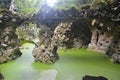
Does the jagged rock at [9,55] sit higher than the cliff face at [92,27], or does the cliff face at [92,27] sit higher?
the cliff face at [92,27]

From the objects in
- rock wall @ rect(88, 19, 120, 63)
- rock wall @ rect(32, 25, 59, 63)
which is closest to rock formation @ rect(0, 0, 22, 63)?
rock wall @ rect(32, 25, 59, 63)

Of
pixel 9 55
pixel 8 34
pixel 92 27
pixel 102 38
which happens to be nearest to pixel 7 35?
pixel 8 34

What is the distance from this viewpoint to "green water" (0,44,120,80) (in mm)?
16328

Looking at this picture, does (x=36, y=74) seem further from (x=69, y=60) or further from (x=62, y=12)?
(x=62, y=12)

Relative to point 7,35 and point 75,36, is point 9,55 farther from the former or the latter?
point 75,36

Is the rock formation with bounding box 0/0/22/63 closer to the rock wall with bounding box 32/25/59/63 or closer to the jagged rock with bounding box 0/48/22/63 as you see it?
the jagged rock with bounding box 0/48/22/63

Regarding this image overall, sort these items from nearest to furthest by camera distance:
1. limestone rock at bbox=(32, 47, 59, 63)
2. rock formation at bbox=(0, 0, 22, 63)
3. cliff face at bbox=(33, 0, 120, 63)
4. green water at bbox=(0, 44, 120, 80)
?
1. green water at bbox=(0, 44, 120, 80)
2. cliff face at bbox=(33, 0, 120, 63)
3. limestone rock at bbox=(32, 47, 59, 63)
4. rock formation at bbox=(0, 0, 22, 63)

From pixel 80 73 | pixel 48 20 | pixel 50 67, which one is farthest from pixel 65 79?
pixel 48 20

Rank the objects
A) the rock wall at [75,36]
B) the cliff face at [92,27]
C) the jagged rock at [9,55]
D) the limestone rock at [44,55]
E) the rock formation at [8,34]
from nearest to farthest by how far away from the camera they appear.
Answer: the cliff face at [92,27]
the limestone rock at [44,55]
the jagged rock at [9,55]
the rock formation at [8,34]
the rock wall at [75,36]

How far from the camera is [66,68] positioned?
18391 millimetres

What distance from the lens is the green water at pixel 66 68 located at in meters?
16.3

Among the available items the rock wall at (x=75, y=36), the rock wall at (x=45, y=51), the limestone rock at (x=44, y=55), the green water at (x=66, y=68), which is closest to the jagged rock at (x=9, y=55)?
the green water at (x=66, y=68)

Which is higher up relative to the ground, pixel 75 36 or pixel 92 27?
pixel 92 27

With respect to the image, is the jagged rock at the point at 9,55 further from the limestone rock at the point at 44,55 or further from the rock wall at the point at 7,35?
the limestone rock at the point at 44,55
